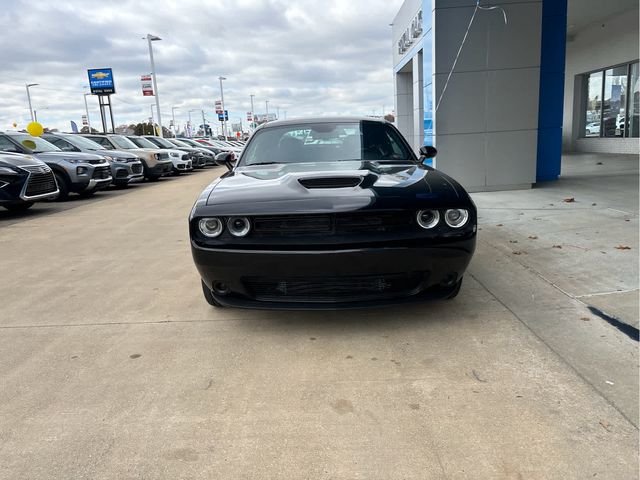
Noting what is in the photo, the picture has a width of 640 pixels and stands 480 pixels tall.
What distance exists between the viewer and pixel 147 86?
122 ft

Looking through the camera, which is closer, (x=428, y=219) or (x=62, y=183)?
(x=428, y=219)

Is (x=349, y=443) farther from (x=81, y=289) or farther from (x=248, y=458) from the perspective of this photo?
(x=81, y=289)

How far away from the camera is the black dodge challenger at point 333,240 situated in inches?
116

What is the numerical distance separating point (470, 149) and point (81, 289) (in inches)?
283

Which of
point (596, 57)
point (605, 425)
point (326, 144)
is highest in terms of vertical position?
point (596, 57)

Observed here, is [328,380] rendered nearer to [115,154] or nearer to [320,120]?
[320,120]

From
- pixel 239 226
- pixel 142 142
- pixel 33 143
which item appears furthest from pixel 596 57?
pixel 239 226

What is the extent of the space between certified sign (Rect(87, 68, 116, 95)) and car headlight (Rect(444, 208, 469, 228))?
36.9 meters

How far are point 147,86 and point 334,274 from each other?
38.5 metres

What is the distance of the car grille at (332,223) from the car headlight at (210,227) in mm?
242

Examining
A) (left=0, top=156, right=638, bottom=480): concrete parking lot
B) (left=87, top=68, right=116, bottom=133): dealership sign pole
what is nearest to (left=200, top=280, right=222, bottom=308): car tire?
(left=0, top=156, right=638, bottom=480): concrete parking lot

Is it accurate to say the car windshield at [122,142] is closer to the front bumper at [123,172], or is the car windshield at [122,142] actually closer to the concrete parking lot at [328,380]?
the front bumper at [123,172]

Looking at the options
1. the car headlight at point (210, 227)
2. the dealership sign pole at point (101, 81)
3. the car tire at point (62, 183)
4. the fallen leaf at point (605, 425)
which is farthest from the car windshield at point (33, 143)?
the dealership sign pole at point (101, 81)

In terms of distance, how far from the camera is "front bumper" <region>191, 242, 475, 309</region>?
2.94 m
